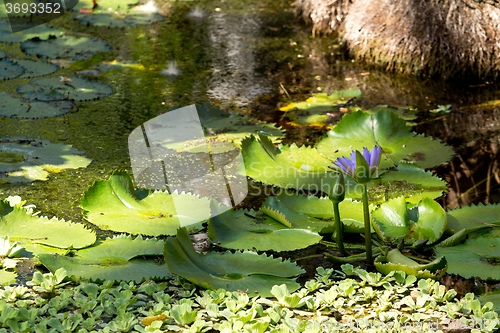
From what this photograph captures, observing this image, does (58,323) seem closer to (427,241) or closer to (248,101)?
(427,241)

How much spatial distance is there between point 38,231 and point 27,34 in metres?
3.23

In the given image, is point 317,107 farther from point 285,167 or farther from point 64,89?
point 64,89

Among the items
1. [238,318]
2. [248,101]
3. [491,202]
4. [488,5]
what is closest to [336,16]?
[488,5]

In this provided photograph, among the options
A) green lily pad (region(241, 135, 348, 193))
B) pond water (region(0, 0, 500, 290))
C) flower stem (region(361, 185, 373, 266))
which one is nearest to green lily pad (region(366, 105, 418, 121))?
pond water (region(0, 0, 500, 290))

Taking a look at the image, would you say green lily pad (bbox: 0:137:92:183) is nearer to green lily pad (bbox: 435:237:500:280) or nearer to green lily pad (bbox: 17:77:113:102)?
green lily pad (bbox: 17:77:113:102)

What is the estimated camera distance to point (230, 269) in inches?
57.2

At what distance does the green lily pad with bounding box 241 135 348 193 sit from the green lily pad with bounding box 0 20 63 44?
2.82 metres

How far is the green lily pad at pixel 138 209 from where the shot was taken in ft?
5.47

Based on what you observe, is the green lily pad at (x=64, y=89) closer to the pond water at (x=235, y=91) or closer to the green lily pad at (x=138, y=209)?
the pond water at (x=235, y=91)

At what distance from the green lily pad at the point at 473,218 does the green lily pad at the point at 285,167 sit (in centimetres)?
43

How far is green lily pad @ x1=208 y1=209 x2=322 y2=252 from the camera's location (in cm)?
155

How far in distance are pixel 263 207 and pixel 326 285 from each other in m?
0.40

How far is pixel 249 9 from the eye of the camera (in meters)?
5.29

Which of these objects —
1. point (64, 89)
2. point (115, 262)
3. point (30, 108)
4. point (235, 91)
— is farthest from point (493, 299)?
point (64, 89)
